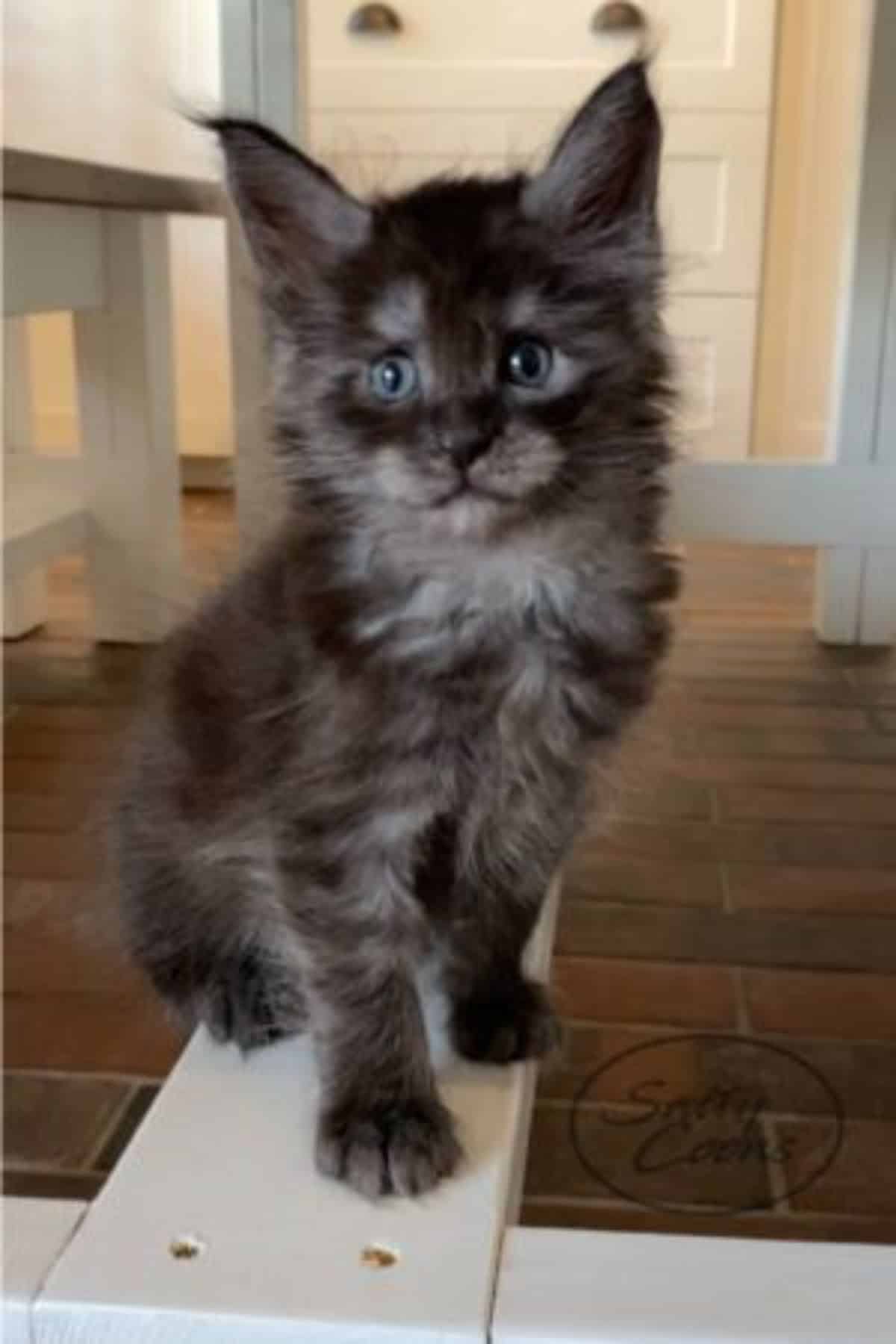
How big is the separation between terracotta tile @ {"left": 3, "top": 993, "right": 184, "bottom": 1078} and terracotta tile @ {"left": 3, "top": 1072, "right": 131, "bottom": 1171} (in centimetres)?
2

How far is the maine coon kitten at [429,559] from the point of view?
2.39 ft

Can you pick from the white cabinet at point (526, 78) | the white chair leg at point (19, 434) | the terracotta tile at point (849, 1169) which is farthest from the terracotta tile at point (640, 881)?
the white cabinet at point (526, 78)

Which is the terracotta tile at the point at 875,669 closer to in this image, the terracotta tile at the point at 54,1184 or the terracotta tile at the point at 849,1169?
the terracotta tile at the point at 849,1169

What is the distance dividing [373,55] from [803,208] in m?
1.03

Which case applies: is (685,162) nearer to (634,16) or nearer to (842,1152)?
(634,16)

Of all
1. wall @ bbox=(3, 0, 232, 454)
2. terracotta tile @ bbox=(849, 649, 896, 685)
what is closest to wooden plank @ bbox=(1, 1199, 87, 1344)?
terracotta tile @ bbox=(849, 649, 896, 685)

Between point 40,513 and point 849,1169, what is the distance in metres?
1.44

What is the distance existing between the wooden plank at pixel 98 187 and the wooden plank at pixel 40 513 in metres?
0.41

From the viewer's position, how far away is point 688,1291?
Result: 2.09 ft

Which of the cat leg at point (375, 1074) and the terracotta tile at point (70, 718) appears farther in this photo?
the terracotta tile at point (70, 718)

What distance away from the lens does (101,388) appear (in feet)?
6.98

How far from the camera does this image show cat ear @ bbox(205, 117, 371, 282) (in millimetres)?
775

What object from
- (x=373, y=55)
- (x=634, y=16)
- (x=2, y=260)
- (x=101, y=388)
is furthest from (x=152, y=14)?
(x=2, y=260)

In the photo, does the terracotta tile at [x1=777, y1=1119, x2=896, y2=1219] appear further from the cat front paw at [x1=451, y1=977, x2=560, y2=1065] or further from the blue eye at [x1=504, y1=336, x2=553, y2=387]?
the blue eye at [x1=504, y1=336, x2=553, y2=387]
